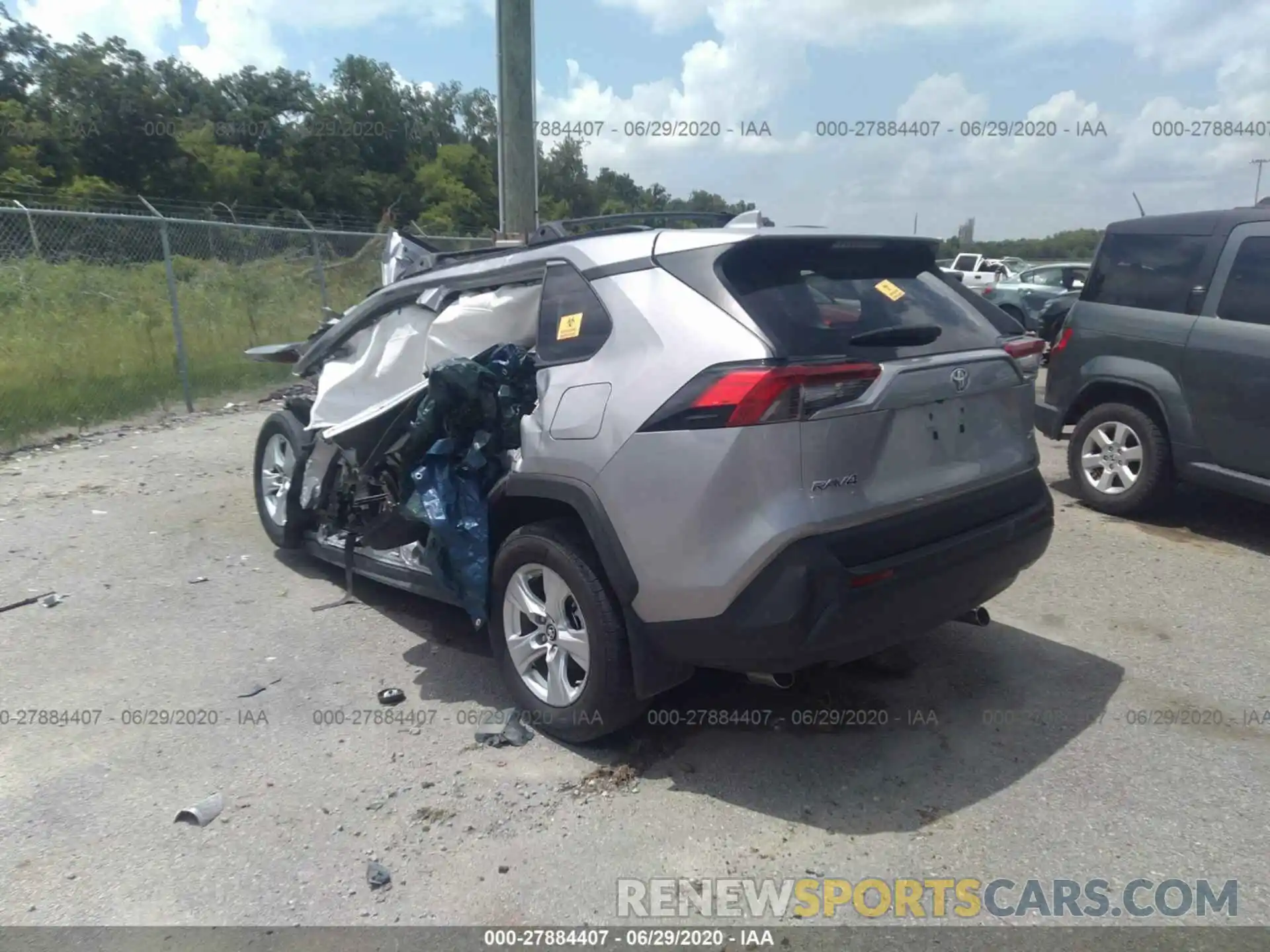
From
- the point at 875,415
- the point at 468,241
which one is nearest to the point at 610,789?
the point at 875,415

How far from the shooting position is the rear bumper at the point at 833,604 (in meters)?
2.82

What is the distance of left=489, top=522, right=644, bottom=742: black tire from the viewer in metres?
3.21

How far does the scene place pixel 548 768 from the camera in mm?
3371

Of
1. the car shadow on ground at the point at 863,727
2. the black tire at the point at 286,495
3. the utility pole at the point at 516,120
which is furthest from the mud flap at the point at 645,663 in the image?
the utility pole at the point at 516,120

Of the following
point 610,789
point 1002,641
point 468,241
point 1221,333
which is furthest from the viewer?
point 468,241

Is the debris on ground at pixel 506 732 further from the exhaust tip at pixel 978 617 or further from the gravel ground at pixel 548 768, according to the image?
the exhaust tip at pixel 978 617

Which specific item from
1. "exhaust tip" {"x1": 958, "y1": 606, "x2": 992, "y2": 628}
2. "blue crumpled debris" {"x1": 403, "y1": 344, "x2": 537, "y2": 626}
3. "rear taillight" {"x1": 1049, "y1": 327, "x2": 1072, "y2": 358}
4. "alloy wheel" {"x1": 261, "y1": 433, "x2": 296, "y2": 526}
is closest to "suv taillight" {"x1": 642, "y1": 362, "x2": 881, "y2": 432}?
"blue crumpled debris" {"x1": 403, "y1": 344, "x2": 537, "y2": 626}

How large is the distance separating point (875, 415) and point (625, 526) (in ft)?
2.98

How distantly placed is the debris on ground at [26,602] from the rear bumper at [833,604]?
390 cm

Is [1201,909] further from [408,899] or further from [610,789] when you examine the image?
[408,899]

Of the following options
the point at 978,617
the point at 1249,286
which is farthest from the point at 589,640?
the point at 1249,286

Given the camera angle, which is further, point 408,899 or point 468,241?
point 468,241

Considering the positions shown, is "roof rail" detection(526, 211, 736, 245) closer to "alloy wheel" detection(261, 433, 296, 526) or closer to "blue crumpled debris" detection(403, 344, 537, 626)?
"blue crumpled debris" detection(403, 344, 537, 626)

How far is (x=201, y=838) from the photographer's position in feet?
9.92
